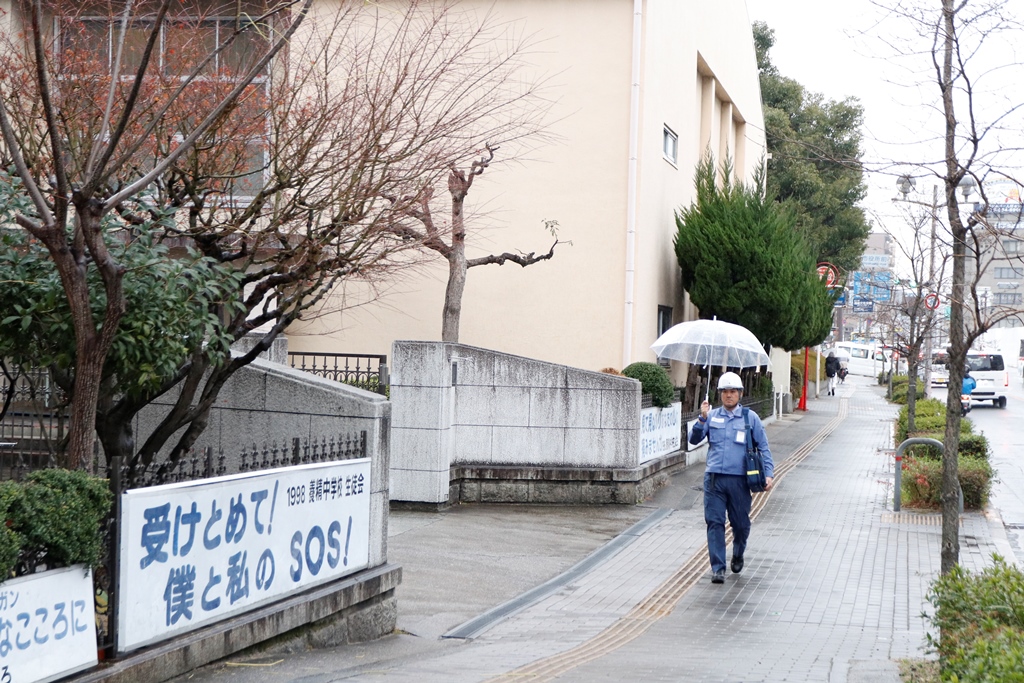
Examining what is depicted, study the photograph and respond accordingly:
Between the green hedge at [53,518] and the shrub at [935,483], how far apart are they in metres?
11.4

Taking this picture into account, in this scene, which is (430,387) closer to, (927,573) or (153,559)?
(927,573)

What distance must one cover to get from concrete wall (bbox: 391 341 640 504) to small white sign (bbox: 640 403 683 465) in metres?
0.62

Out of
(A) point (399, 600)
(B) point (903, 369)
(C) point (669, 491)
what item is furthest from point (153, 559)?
(B) point (903, 369)

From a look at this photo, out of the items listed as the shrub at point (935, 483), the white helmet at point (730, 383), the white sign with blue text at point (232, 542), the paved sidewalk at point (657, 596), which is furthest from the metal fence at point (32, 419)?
the shrub at point (935, 483)

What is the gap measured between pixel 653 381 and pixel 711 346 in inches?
41.0

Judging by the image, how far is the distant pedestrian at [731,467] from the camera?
1009 cm

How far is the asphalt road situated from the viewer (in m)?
14.5

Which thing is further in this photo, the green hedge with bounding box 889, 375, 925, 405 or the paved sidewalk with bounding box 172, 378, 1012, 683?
the green hedge with bounding box 889, 375, 925, 405

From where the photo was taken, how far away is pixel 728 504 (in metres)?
10.2

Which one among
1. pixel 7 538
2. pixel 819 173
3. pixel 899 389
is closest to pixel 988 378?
pixel 899 389

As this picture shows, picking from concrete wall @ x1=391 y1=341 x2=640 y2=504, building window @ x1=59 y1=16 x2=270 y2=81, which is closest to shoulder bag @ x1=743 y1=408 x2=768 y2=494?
concrete wall @ x1=391 y1=341 x2=640 y2=504

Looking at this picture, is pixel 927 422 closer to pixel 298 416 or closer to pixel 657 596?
pixel 657 596

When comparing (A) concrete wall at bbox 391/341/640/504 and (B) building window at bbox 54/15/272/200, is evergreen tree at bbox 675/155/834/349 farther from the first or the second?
(B) building window at bbox 54/15/272/200

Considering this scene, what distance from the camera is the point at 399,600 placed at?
905 cm
